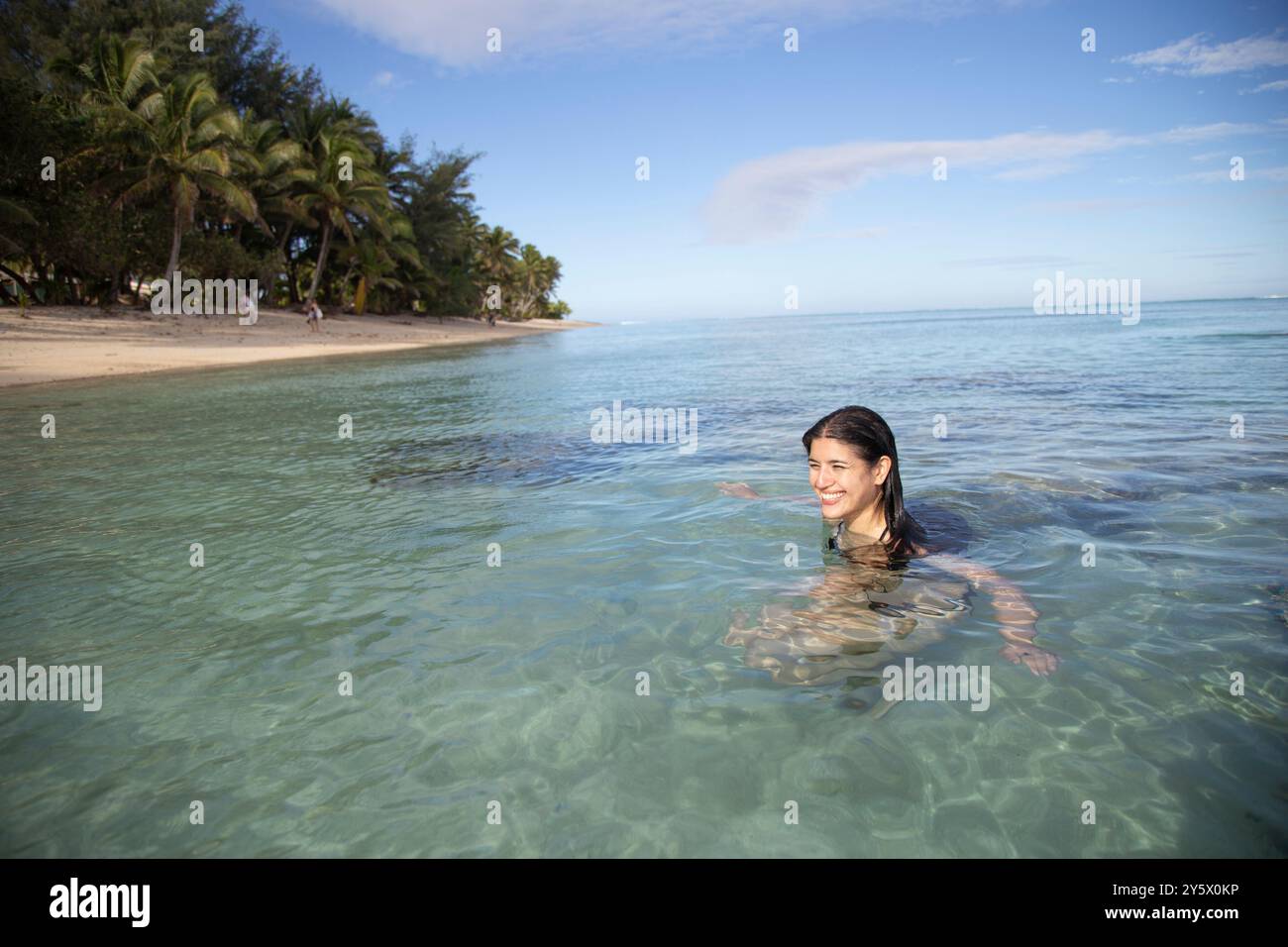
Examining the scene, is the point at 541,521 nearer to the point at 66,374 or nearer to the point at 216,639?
the point at 216,639

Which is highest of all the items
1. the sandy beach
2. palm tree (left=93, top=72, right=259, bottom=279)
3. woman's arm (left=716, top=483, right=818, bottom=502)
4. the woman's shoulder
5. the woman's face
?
palm tree (left=93, top=72, right=259, bottom=279)

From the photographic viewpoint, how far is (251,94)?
45844 millimetres

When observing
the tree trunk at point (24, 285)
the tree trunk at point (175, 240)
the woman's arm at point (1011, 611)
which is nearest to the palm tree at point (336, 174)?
the tree trunk at point (175, 240)

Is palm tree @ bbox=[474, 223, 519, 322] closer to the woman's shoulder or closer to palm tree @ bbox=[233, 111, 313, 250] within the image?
palm tree @ bbox=[233, 111, 313, 250]

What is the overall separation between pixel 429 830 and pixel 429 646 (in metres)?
1.53

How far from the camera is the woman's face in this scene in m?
4.41

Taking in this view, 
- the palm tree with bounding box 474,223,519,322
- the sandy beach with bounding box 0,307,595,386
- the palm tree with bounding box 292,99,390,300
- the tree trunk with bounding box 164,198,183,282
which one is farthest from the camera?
the palm tree with bounding box 474,223,519,322

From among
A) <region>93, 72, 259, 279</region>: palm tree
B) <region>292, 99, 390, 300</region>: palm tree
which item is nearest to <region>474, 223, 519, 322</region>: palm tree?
<region>292, 99, 390, 300</region>: palm tree

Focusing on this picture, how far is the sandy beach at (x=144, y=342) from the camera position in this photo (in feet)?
68.0

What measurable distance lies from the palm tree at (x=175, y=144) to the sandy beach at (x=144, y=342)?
420 cm

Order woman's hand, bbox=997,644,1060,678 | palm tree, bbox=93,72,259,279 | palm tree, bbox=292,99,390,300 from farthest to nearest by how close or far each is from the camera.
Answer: palm tree, bbox=292,99,390,300
palm tree, bbox=93,72,259,279
woman's hand, bbox=997,644,1060,678

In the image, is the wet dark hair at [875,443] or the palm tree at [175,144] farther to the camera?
the palm tree at [175,144]

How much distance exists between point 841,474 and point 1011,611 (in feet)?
4.25

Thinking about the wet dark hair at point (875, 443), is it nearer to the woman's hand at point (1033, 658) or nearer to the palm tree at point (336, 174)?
the woman's hand at point (1033, 658)
